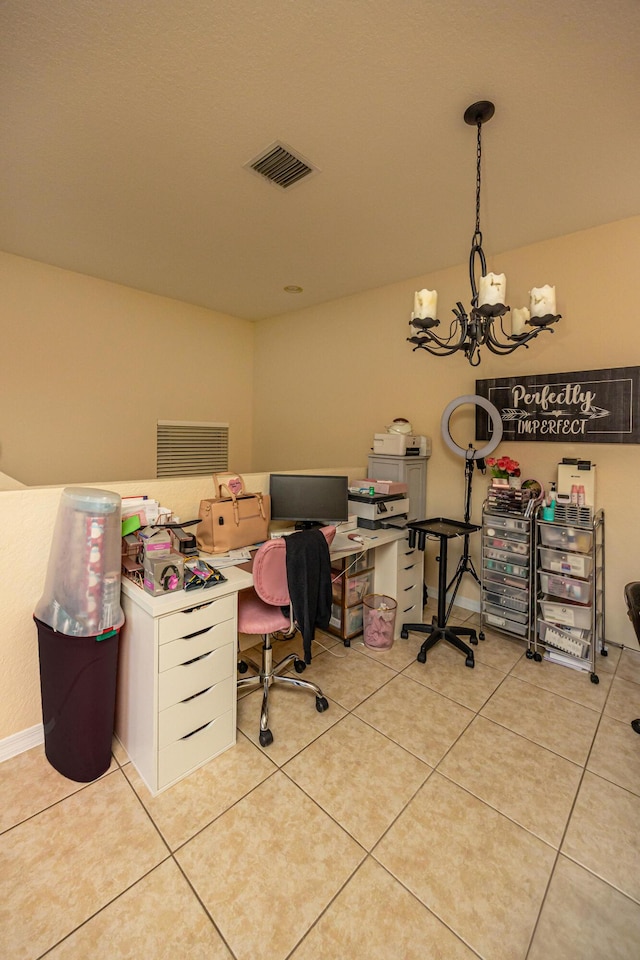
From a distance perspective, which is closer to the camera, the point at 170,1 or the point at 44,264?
the point at 170,1

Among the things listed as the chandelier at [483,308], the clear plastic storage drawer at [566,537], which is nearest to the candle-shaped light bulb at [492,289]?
the chandelier at [483,308]

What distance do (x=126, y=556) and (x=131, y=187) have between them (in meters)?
2.10

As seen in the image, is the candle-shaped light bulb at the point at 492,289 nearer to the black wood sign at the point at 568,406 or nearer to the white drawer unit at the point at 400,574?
the black wood sign at the point at 568,406

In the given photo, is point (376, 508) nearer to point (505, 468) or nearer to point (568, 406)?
point (505, 468)

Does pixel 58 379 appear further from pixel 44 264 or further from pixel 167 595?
pixel 167 595

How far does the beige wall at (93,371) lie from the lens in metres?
3.25

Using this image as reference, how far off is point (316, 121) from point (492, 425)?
222 cm

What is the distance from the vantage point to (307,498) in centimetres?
274

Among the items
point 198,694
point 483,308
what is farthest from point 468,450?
point 198,694

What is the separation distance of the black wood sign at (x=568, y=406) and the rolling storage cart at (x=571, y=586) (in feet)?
1.82

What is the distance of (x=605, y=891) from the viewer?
1284mm

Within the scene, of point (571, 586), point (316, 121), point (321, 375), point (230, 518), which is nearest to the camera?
point (316, 121)

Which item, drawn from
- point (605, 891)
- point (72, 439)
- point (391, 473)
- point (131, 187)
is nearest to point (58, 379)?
point (72, 439)

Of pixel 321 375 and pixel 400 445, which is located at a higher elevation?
pixel 321 375
